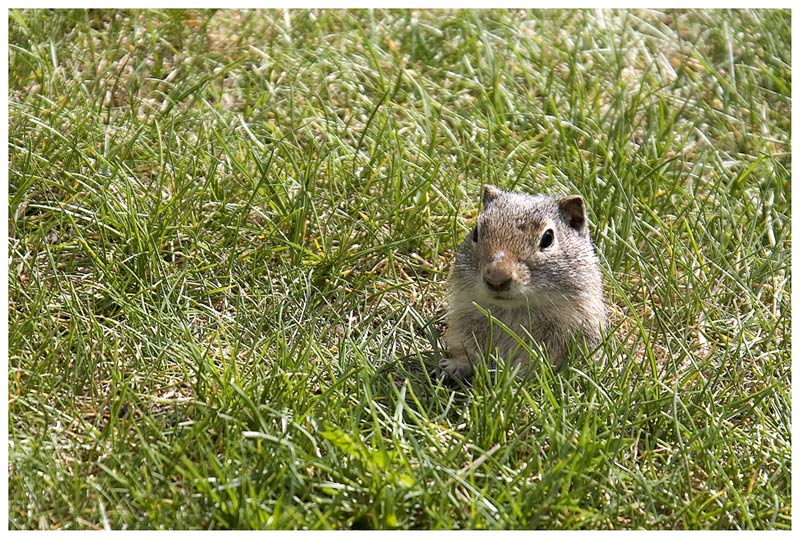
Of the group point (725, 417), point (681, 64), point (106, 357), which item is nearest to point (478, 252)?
point (725, 417)

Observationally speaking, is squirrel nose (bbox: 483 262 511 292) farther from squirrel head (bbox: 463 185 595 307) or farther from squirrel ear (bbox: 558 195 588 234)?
squirrel ear (bbox: 558 195 588 234)

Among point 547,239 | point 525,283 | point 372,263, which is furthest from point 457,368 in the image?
point 372,263

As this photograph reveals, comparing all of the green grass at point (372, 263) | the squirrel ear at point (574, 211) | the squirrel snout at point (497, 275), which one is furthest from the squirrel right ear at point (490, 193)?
the green grass at point (372, 263)

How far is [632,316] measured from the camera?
5.23m

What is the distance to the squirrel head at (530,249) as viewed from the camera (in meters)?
4.46

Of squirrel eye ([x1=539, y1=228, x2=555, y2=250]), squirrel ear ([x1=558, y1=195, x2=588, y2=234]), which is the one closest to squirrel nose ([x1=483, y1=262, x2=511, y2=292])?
squirrel eye ([x1=539, y1=228, x2=555, y2=250])

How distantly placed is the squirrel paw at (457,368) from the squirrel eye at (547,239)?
60cm

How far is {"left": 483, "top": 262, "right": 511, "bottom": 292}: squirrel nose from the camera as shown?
14.4ft

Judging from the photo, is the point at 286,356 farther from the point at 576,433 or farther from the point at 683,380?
the point at 683,380

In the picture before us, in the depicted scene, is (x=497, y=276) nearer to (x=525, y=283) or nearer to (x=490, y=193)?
(x=525, y=283)

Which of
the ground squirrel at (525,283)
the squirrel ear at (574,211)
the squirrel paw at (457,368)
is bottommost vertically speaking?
the squirrel paw at (457,368)

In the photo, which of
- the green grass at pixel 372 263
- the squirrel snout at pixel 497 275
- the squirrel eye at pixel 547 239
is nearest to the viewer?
the green grass at pixel 372 263

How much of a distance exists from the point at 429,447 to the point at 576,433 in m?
0.56

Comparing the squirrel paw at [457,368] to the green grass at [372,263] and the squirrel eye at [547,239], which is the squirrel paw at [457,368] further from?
the squirrel eye at [547,239]
